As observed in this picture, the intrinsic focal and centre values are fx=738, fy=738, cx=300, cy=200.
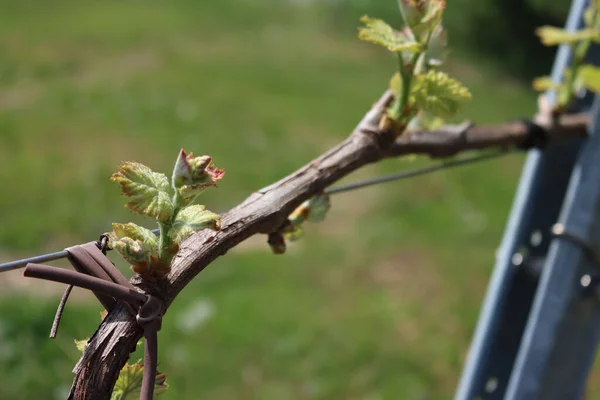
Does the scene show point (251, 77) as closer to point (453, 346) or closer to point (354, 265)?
point (354, 265)

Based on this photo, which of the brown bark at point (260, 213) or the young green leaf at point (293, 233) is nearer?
the brown bark at point (260, 213)

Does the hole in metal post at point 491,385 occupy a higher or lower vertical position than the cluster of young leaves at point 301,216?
lower

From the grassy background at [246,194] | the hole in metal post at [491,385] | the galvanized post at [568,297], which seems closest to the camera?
the galvanized post at [568,297]

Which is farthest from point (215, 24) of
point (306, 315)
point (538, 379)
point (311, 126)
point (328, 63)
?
point (538, 379)

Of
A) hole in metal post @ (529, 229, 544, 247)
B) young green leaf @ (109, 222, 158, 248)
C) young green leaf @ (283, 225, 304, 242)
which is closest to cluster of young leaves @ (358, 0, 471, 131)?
young green leaf @ (283, 225, 304, 242)

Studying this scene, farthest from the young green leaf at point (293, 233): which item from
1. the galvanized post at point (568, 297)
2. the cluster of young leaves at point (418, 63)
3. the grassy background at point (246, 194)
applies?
the grassy background at point (246, 194)

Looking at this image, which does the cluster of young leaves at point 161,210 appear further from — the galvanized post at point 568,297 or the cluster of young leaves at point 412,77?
the galvanized post at point 568,297

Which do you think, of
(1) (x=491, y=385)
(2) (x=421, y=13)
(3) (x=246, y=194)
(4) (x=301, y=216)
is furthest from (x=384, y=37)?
(3) (x=246, y=194)
